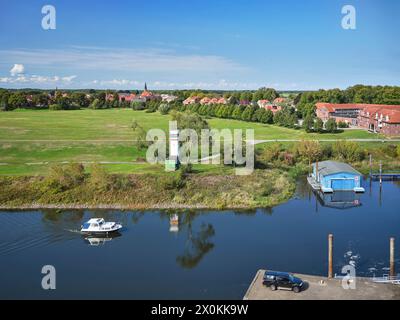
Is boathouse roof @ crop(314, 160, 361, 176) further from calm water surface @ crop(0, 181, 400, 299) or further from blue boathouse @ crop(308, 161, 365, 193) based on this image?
calm water surface @ crop(0, 181, 400, 299)

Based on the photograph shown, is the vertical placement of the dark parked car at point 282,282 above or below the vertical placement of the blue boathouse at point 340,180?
below

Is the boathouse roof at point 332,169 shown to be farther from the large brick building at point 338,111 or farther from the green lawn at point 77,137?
the large brick building at point 338,111

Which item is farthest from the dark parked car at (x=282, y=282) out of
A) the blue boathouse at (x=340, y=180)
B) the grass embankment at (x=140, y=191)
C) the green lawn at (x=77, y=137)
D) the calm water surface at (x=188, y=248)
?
the green lawn at (x=77, y=137)

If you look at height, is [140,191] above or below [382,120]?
below

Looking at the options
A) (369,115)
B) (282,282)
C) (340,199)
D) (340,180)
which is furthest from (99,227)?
(369,115)

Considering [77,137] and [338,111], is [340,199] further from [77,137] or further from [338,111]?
[338,111]
